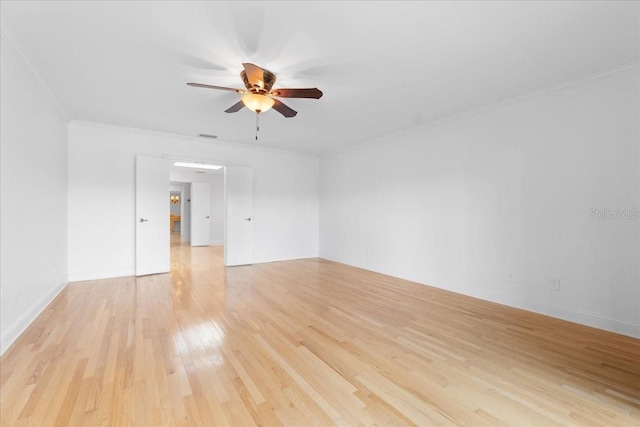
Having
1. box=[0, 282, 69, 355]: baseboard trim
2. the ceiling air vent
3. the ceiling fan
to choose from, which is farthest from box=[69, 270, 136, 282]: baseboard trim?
the ceiling fan

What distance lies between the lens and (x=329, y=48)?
2.42 m

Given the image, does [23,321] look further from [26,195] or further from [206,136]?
[206,136]

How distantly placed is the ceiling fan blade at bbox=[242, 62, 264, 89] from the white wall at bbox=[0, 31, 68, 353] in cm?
191

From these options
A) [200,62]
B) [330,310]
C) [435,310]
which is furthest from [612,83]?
[200,62]

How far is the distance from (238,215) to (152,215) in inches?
62.9

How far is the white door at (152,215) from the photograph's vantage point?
4910 millimetres

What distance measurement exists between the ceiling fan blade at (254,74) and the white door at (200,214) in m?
7.48

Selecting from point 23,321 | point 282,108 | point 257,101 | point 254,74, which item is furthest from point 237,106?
point 23,321

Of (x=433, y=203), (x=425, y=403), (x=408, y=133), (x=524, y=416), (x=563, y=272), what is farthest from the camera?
(x=408, y=133)

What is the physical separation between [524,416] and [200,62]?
3.68m

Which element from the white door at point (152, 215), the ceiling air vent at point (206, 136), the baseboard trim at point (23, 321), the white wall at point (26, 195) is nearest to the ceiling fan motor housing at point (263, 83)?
the white wall at point (26, 195)

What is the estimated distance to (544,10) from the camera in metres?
1.96

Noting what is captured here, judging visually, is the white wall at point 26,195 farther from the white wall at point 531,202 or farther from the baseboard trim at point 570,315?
the baseboard trim at point 570,315

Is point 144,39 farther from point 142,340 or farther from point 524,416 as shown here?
point 524,416
